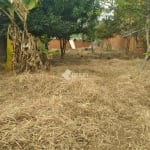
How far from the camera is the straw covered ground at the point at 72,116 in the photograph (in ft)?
14.1

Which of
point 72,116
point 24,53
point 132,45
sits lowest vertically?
point 72,116

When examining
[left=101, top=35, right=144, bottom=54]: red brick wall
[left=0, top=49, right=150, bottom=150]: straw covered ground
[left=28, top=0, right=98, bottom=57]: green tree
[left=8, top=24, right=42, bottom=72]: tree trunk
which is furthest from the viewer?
[left=101, top=35, right=144, bottom=54]: red brick wall

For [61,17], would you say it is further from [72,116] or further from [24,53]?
[72,116]

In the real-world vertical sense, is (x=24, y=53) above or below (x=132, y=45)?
above

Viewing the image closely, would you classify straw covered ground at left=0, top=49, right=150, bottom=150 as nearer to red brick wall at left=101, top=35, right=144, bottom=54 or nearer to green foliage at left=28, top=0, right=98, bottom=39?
green foliage at left=28, top=0, right=98, bottom=39

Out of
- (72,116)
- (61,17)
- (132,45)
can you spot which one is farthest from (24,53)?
(132,45)

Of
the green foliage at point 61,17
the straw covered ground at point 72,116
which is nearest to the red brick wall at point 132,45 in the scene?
the green foliage at point 61,17

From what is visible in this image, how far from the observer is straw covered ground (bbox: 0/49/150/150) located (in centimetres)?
429

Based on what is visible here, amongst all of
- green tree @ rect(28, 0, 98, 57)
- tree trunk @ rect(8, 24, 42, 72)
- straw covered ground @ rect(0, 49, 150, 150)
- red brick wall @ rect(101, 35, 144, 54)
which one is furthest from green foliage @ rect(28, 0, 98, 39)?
red brick wall @ rect(101, 35, 144, 54)

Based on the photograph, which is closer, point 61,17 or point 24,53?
point 24,53

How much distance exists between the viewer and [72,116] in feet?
16.6

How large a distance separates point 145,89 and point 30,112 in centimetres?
378

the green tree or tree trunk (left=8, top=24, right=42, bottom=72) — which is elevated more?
the green tree

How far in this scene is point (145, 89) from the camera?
7.91 m
